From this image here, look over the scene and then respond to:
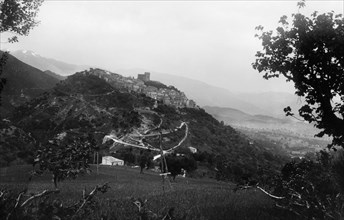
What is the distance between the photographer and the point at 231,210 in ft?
41.9

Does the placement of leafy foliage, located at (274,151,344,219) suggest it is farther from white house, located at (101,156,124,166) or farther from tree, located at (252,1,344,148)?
white house, located at (101,156,124,166)

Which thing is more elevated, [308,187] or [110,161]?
[308,187]

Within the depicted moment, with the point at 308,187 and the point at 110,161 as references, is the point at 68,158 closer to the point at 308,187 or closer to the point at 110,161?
the point at 308,187

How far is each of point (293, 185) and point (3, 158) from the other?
97.1 meters

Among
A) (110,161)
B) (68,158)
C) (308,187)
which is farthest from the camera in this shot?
(110,161)

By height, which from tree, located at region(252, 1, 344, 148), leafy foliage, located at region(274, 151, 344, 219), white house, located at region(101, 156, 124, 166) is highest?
tree, located at region(252, 1, 344, 148)

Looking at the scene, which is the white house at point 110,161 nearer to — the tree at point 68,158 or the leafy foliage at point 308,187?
the leafy foliage at point 308,187

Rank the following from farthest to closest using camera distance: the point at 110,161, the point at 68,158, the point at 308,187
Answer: the point at 110,161 < the point at 308,187 < the point at 68,158

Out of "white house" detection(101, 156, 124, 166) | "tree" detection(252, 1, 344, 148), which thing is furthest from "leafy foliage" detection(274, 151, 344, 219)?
"white house" detection(101, 156, 124, 166)

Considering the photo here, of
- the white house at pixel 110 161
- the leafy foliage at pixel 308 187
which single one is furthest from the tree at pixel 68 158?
the white house at pixel 110 161

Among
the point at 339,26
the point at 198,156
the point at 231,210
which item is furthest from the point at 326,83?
the point at 198,156

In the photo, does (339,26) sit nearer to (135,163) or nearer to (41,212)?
(41,212)

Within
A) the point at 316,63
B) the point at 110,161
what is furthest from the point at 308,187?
the point at 110,161

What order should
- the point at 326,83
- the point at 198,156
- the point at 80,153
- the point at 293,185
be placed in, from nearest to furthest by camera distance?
the point at 80,153, the point at 293,185, the point at 326,83, the point at 198,156
